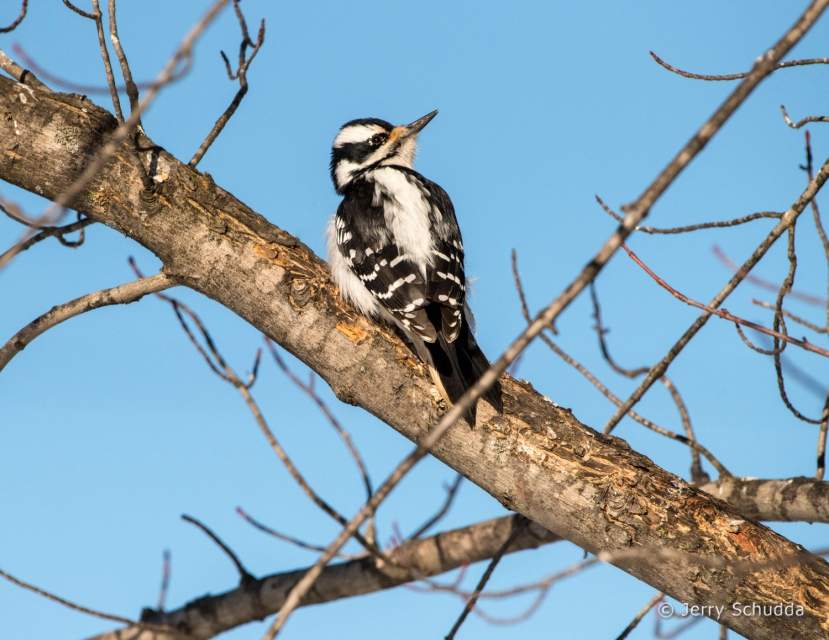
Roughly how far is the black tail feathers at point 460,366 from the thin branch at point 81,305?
3.98 ft

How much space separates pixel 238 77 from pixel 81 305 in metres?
1.23

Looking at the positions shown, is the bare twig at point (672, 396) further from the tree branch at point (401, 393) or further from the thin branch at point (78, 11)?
the thin branch at point (78, 11)

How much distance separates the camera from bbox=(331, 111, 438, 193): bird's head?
5430mm

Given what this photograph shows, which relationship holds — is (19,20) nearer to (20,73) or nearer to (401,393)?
(20,73)

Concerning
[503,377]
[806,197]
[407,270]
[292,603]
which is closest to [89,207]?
[407,270]

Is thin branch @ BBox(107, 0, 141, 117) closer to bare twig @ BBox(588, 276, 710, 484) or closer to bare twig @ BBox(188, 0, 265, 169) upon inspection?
bare twig @ BBox(188, 0, 265, 169)

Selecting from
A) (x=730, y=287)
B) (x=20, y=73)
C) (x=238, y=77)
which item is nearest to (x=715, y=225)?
(x=730, y=287)

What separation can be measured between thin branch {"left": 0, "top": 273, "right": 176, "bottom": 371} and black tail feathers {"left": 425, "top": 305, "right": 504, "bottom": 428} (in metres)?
1.21

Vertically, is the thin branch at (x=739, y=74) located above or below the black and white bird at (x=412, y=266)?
above

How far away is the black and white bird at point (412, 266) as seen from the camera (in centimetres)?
336

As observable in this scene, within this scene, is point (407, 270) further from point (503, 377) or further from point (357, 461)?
point (357, 461)

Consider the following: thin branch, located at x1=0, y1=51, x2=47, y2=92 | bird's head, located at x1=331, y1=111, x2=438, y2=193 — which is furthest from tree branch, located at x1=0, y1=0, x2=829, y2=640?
bird's head, located at x1=331, y1=111, x2=438, y2=193

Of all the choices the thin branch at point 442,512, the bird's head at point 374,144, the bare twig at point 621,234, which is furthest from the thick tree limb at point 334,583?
the bare twig at point 621,234

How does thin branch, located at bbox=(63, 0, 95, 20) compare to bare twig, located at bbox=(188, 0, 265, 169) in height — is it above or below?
below
